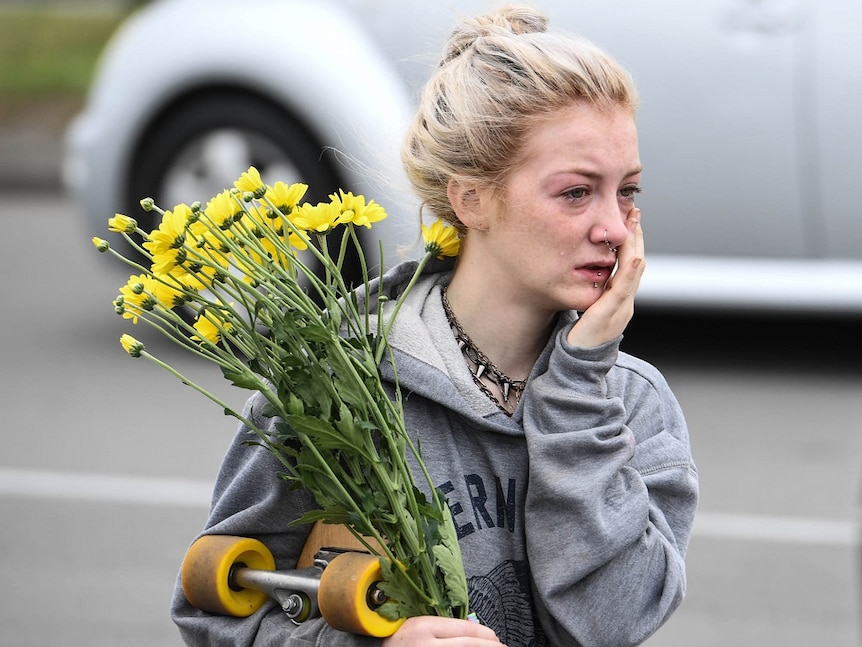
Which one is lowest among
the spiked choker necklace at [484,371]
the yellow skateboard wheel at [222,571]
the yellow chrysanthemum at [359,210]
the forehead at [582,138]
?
the yellow skateboard wheel at [222,571]

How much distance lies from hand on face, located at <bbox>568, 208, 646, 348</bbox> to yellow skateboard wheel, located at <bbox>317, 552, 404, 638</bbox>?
1.37ft

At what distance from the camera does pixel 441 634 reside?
1834 millimetres

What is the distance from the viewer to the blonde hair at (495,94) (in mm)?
2004

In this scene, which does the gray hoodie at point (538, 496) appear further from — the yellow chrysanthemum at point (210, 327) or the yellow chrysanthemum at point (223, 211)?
the yellow chrysanthemum at point (223, 211)

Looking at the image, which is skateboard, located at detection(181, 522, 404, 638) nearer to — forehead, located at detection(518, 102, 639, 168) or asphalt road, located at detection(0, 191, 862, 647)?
forehead, located at detection(518, 102, 639, 168)

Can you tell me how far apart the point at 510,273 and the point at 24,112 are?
42.3 feet

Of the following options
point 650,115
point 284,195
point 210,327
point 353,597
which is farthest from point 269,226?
point 650,115

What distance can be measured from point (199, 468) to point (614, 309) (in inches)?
147

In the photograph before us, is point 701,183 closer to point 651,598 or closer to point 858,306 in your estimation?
point 858,306

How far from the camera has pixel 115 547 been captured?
485 cm

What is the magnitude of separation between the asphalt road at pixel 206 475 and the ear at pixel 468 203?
2.32m

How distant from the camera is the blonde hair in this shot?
2004 mm

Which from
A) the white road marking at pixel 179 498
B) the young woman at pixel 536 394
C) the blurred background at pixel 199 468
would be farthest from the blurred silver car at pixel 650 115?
the young woman at pixel 536 394

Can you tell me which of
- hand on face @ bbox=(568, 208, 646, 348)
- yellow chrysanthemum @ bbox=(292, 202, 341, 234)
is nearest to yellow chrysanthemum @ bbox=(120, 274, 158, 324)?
yellow chrysanthemum @ bbox=(292, 202, 341, 234)
